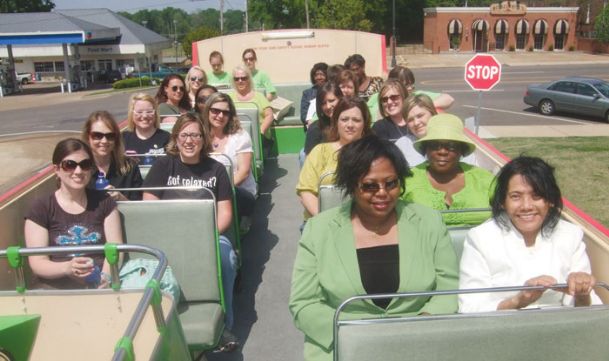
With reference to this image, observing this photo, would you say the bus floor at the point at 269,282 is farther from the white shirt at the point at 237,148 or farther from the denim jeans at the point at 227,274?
the white shirt at the point at 237,148

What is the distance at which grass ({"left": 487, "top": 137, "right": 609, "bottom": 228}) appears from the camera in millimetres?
8672

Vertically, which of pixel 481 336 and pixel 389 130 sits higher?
pixel 389 130

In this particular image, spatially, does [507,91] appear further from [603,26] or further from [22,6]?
[22,6]

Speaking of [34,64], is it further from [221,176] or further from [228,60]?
[221,176]

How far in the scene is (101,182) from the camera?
3920 mm

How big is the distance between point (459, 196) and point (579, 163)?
877 centimetres

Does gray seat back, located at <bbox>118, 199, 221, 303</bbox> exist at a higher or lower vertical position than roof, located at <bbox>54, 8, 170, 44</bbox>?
lower

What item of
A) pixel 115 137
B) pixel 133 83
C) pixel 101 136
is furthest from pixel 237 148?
pixel 133 83

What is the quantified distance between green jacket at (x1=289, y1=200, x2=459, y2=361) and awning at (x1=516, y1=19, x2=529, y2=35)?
54.3 metres

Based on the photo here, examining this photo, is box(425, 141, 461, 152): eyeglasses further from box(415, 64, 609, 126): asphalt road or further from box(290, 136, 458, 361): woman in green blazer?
box(415, 64, 609, 126): asphalt road

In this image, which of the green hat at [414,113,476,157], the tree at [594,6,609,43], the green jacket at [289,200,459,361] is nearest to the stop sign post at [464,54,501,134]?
the green hat at [414,113,476,157]

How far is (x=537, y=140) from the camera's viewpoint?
44.6ft

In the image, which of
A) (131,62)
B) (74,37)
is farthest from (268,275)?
(131,62)

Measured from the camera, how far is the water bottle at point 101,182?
12.7ft
